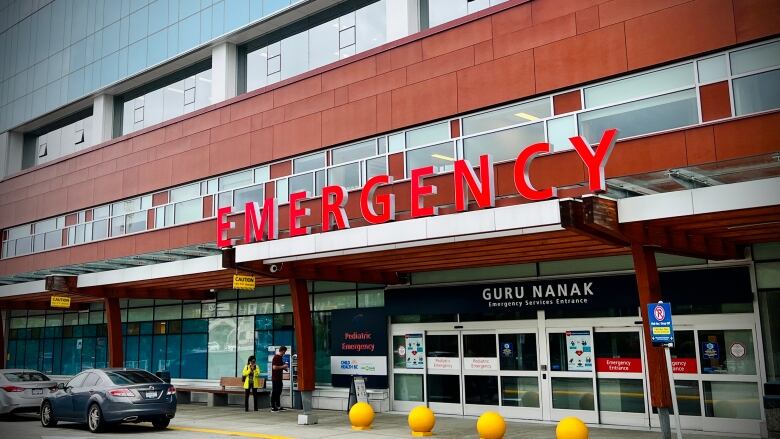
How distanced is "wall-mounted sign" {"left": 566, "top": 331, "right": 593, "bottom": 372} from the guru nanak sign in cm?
376

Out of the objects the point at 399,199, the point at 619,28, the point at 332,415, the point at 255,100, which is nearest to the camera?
the point at 619,28

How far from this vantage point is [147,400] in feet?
55.2

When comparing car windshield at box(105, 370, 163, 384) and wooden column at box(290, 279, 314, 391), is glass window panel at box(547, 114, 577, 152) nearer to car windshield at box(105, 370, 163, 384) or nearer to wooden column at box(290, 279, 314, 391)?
wooden column at box(290, 279, 314, 391)

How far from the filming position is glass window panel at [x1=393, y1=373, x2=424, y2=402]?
20047mm

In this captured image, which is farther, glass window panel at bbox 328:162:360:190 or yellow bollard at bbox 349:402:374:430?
glass window panel at bbox 328:162:360:190

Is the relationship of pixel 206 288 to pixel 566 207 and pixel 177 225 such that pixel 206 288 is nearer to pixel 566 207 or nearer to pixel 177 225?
pixel 177 225

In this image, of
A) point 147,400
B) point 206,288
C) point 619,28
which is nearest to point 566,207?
point 619,28

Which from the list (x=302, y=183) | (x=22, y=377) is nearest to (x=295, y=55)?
(x=302, y=183)

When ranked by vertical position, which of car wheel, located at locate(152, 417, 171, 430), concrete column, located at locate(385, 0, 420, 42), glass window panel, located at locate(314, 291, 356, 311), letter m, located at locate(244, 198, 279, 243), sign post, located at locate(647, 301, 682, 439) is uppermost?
concrete column, located at locate(385, 0, 420, 42)

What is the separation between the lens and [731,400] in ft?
48.7

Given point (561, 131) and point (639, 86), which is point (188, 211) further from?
point (639, 86)

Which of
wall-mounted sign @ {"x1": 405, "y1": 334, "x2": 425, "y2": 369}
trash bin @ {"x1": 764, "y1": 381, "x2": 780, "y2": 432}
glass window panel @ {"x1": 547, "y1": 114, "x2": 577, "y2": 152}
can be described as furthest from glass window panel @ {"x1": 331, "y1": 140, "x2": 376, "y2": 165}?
trash bin @ {"x1": 764, "y1": 381, "x2": 780, "y2": 432}

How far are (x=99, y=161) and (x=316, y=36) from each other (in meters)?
12.0

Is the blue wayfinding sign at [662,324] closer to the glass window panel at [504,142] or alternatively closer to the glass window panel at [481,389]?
the glass window panel at [504,142]
